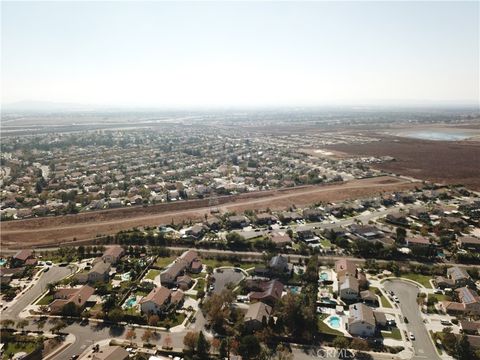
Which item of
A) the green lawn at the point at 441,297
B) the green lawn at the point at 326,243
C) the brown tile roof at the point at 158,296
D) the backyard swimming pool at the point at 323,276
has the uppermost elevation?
the brown tile roof at the point at 158,296

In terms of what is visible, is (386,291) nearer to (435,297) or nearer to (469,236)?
(435,297)

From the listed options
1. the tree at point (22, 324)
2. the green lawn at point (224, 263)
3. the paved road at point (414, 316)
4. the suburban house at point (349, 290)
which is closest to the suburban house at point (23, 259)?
the tree at point (22, 324)

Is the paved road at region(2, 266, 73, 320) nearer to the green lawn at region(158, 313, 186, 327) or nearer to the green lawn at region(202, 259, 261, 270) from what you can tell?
the green lawn at region(158, 313, 186, 327)

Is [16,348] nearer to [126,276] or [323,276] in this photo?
[126,276]

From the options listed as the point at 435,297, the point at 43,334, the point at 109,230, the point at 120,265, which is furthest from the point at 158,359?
the point at 109,230

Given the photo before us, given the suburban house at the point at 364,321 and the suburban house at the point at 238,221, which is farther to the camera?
the suburban house at the point at 238,221

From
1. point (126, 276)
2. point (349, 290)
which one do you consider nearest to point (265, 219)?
point (349, 290)

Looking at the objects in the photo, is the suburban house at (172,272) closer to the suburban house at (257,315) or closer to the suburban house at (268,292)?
the suburban house at (268,292)
